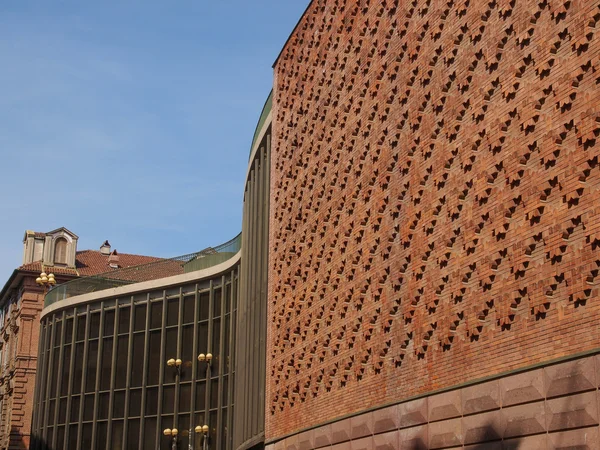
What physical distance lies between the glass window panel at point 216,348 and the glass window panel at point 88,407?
7.96 metres

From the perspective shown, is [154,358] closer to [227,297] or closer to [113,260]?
[227,297]

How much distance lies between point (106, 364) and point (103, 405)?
200 cm

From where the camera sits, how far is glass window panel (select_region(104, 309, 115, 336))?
159 feet

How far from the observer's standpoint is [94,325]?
161 ft

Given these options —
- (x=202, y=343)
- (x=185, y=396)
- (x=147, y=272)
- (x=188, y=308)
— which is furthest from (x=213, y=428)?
(x=147, y=272)

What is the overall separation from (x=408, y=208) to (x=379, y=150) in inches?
96.8

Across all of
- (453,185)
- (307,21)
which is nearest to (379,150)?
(453,185)

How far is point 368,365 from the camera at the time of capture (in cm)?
2272

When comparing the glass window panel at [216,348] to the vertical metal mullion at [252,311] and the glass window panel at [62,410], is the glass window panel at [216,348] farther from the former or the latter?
the glass window panel at [62,410]

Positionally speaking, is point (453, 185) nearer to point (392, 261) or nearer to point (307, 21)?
point (392, 261)

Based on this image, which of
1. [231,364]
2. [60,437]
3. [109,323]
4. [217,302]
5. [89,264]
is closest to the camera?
[231,364]

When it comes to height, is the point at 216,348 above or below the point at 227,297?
below

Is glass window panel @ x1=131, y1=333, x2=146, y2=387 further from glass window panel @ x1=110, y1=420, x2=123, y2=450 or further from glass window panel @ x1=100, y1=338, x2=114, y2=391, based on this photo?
glass window panel @ x1=110, y1=420, x2=123, y2=450

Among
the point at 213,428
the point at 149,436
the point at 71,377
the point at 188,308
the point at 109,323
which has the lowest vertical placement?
the point at 213,428
